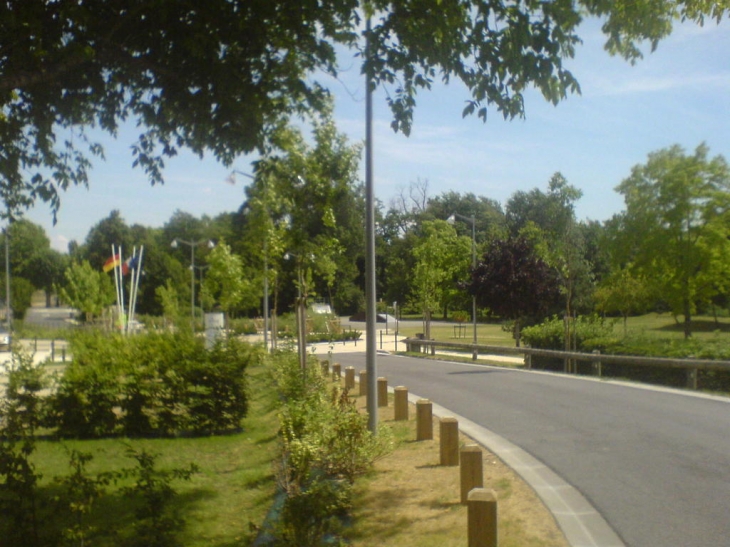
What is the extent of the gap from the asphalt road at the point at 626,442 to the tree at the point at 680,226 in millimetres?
17577

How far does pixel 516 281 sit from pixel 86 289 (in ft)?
55.4

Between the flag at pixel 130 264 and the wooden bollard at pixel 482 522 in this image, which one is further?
the flag at pixel 130 264

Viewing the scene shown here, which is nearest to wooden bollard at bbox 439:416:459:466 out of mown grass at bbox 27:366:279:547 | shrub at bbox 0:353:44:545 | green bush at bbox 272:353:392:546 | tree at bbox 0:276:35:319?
green bush at bbox 272:353:392:546

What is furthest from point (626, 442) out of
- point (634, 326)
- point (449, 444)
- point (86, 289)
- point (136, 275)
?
point (634, 326)

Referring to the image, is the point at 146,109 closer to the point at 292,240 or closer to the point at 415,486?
the point at 415,486

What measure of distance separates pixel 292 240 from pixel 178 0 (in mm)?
8022

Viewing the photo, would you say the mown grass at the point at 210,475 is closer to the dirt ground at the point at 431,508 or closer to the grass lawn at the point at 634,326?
the dirt ground at the point at 431,508

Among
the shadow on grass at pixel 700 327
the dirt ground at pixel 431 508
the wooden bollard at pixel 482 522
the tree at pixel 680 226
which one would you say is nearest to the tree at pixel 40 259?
the dirt ground at pixel 431 508

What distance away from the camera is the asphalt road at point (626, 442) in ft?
22.5

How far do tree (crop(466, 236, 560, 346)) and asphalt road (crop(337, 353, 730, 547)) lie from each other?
13577mm

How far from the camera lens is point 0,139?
8586 mm

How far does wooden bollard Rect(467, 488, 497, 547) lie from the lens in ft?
17.9

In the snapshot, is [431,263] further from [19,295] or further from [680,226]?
[19,295]

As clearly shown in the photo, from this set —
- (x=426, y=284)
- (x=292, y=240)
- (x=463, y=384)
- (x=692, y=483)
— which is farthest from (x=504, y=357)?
(x=692, y=483)
